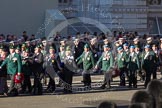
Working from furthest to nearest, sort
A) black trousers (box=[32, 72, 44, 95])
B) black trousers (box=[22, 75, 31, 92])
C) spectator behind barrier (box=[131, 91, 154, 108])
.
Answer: black trousers (box=[22, 75, 31, 92]), black trousers (box=[32, 72, 44, 95]), spectator behind barrier (box=[131, 91, 154, 108])

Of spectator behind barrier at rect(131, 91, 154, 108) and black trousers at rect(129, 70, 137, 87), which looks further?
black trousers at rect(129, 70, 137, 87)

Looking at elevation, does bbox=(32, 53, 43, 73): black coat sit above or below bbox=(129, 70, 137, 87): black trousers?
above

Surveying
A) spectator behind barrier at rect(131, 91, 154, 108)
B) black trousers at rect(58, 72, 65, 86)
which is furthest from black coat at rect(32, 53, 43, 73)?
spectator behind barrier at rect(131, 91, 154, 108)

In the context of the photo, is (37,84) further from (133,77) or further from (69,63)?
(133,77)

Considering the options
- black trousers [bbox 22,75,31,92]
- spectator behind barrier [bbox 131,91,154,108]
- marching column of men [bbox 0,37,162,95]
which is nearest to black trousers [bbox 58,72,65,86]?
marching column of men [bbox 0,37,162,95]

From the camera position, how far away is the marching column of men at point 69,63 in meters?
15.1

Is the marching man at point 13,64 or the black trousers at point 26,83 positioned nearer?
the marching man at point 13,64

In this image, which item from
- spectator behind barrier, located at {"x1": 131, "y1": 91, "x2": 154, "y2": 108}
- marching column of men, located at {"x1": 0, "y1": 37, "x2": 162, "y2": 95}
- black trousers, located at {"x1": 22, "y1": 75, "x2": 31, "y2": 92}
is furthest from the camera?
black trousers, located at {"x1": 22, "y1": 75, "x2": 31, "y2": 92}

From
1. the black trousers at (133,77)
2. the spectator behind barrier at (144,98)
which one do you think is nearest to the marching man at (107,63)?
the black trousers at (133,77)

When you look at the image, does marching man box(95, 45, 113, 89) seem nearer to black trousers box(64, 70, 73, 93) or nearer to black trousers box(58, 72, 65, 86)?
black trousers box(64, 70, 73, 93)

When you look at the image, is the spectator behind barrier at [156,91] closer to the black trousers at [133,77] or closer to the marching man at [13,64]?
the marching man at [13,64]

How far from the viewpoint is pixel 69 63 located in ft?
52.9

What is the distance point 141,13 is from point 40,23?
31.2ft

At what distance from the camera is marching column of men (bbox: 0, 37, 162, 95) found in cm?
1509
